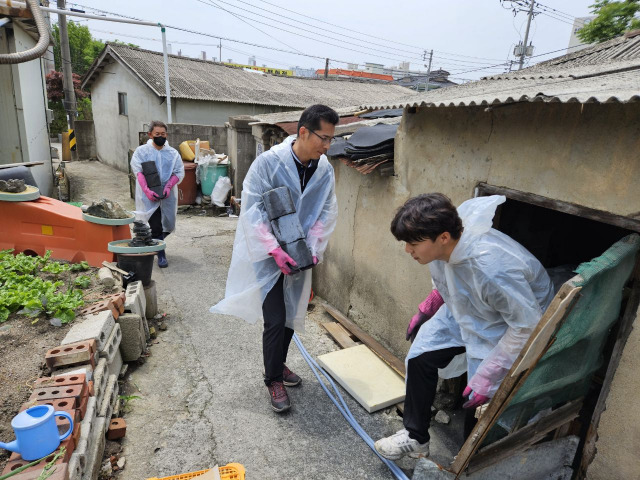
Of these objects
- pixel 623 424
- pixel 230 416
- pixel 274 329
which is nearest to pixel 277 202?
pixel 274 329

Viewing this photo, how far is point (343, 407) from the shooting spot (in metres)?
2.92

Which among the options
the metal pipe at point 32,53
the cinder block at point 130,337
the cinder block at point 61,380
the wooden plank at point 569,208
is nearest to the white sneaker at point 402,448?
the wooden plank at point 569,208

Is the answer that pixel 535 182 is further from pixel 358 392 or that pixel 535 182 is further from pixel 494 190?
pixel 358 392

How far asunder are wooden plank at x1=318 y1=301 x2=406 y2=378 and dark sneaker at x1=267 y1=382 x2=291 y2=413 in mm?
947

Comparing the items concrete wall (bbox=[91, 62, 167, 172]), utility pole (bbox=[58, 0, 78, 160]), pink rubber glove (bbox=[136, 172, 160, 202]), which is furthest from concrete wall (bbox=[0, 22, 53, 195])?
utility pole (bbox=[58, 0, 78, 160])

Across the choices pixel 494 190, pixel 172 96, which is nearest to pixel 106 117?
pixel 172 96

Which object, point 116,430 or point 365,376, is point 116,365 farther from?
point 365,376

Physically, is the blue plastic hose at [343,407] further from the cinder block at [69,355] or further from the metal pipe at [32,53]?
the metal pipe at [32,53]

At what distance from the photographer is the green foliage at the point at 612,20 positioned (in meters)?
11.0

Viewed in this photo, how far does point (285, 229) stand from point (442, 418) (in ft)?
5.68

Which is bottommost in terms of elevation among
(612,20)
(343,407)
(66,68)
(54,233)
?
(343,407)

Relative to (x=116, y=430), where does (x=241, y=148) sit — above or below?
above

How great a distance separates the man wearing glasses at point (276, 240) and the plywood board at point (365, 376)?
0.52 m

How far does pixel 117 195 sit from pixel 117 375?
813cm
